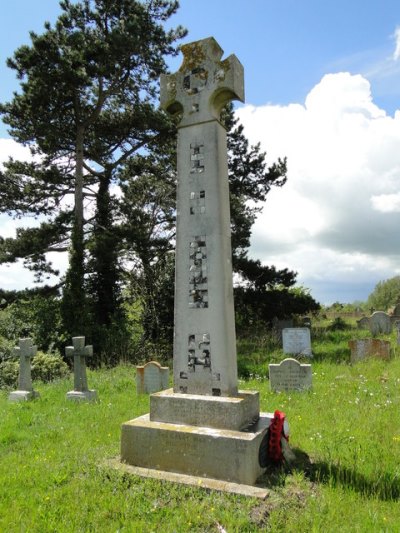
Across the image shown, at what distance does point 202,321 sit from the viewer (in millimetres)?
4406

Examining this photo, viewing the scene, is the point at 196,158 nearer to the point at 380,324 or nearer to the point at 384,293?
the point at 380,324

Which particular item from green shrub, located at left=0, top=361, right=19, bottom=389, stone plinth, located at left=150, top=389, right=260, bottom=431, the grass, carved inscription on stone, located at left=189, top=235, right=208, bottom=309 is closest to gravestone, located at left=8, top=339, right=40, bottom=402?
the grass

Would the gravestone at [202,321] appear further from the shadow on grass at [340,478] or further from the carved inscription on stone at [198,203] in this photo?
the shadow on grass at [340,478]

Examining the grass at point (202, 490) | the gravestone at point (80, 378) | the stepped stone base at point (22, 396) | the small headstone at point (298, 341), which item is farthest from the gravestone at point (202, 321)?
the small headstone at point (298, 341)

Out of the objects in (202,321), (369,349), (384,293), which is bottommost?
(369,349)

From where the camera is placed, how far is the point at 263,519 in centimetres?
324

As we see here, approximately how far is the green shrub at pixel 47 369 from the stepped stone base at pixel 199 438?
8.44 metres

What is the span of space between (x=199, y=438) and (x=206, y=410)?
0.97 ft

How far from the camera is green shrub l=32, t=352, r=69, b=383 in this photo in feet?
39.4

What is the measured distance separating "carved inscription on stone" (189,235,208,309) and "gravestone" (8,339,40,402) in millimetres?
5638

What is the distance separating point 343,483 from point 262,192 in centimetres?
1682

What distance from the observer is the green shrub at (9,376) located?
11523 mm

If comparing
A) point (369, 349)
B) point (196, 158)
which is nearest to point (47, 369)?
point (369, 349)

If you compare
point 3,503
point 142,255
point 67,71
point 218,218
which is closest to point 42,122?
point 67,71
